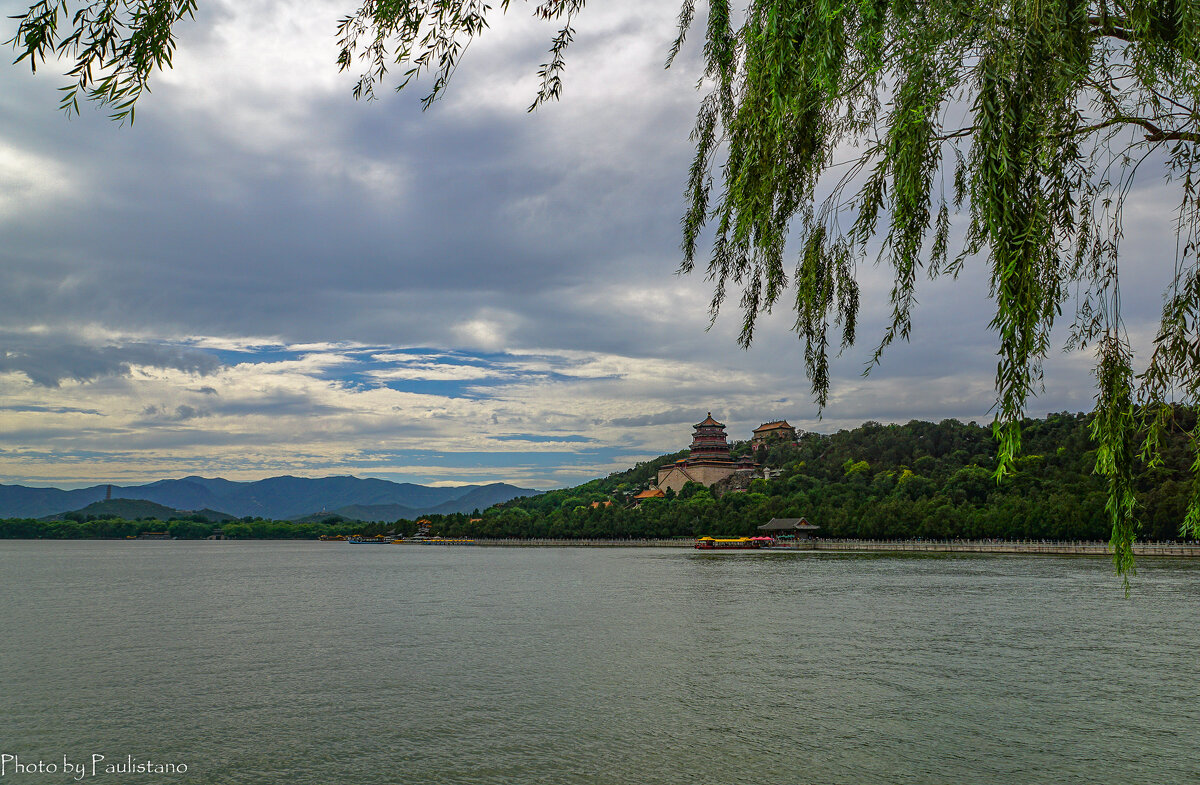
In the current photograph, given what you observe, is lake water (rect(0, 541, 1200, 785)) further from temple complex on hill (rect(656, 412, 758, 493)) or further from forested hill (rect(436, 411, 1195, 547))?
temple complex on hill (rect(656, 412, 758, 493))

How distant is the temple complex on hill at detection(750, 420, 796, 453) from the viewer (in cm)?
16400

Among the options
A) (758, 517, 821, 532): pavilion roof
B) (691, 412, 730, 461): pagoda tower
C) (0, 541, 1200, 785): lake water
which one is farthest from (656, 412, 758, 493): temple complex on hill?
(0, 541, 1200, 785): lake water

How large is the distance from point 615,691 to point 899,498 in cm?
8314

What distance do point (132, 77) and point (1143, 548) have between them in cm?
7831

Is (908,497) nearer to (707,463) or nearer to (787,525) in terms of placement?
(787,525)

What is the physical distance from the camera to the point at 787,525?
97.2 meters

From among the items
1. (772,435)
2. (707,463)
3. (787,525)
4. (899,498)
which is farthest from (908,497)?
(772,435)

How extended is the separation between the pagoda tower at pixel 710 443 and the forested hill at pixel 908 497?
377 inches

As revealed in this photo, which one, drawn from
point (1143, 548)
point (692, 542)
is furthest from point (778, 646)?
point (692, 542)

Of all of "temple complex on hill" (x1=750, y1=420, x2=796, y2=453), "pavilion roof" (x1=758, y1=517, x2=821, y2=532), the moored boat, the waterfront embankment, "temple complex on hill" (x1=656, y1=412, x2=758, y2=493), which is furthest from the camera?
"temple complex on hill" (x1=750, y1=420, x2=796, y2=453)

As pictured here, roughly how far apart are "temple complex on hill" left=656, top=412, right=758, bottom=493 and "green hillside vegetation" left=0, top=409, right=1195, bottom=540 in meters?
6.10

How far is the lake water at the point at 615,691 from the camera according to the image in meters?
11.0

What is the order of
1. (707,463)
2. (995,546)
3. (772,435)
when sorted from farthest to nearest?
(772,435)
(707,463)
(995,546)

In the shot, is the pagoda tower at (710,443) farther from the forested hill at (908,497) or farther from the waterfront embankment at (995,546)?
the waterfront embankment at (995,546)
